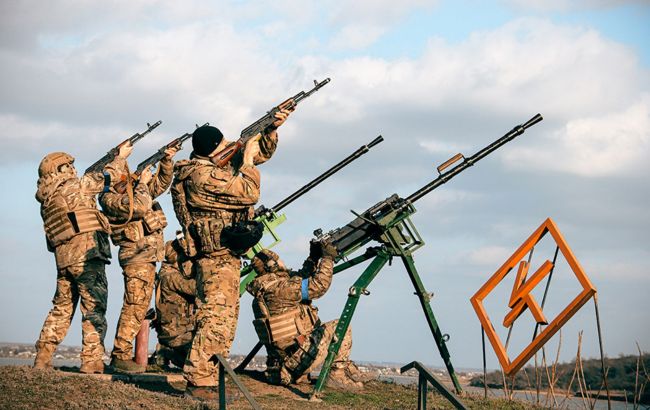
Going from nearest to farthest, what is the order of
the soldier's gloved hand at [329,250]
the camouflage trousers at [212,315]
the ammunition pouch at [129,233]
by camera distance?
the camouflage trousers at [212,315] < the soldier's gloved hand at [329,250] < the ammunition pouch at [129,233]

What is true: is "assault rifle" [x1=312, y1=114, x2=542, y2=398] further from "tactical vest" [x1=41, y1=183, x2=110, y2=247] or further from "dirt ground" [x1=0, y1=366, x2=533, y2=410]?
"tactical vest" [x1=41, y1=183, x2=110, y2=247]

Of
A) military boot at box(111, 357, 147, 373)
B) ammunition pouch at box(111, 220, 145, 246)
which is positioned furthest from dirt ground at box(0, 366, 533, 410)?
ammunition pouch at box(111, 220, 145, 246)

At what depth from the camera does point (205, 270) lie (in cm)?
1088

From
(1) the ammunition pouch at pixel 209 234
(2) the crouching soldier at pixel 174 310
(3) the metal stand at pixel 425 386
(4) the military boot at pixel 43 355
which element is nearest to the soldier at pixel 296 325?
(2) the crouching soldier at pixel 174 310

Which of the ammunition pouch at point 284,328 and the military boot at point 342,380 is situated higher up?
the ammunition pouch at point 284,328

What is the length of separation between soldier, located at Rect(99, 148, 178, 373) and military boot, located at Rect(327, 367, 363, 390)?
269 cm

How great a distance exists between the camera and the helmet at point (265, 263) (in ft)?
44.2

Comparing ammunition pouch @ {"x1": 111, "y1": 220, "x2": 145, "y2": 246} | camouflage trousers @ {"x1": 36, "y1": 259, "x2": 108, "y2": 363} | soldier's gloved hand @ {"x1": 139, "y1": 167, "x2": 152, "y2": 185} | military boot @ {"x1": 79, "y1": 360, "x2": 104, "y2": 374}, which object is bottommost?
military boot @ {"x1": 79, "y1": 360, "x2": 104, "y2": 374}

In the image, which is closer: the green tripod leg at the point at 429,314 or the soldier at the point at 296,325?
the soldier at the point at 296,325

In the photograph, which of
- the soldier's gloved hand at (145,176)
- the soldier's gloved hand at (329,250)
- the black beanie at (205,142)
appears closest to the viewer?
the black beanie at (205,142)

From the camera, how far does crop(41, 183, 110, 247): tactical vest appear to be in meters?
12.4

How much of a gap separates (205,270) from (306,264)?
311 cm

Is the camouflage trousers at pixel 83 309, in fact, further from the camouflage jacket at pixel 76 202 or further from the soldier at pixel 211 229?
the soldier at pixel 211 229

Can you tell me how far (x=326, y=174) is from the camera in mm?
16250
